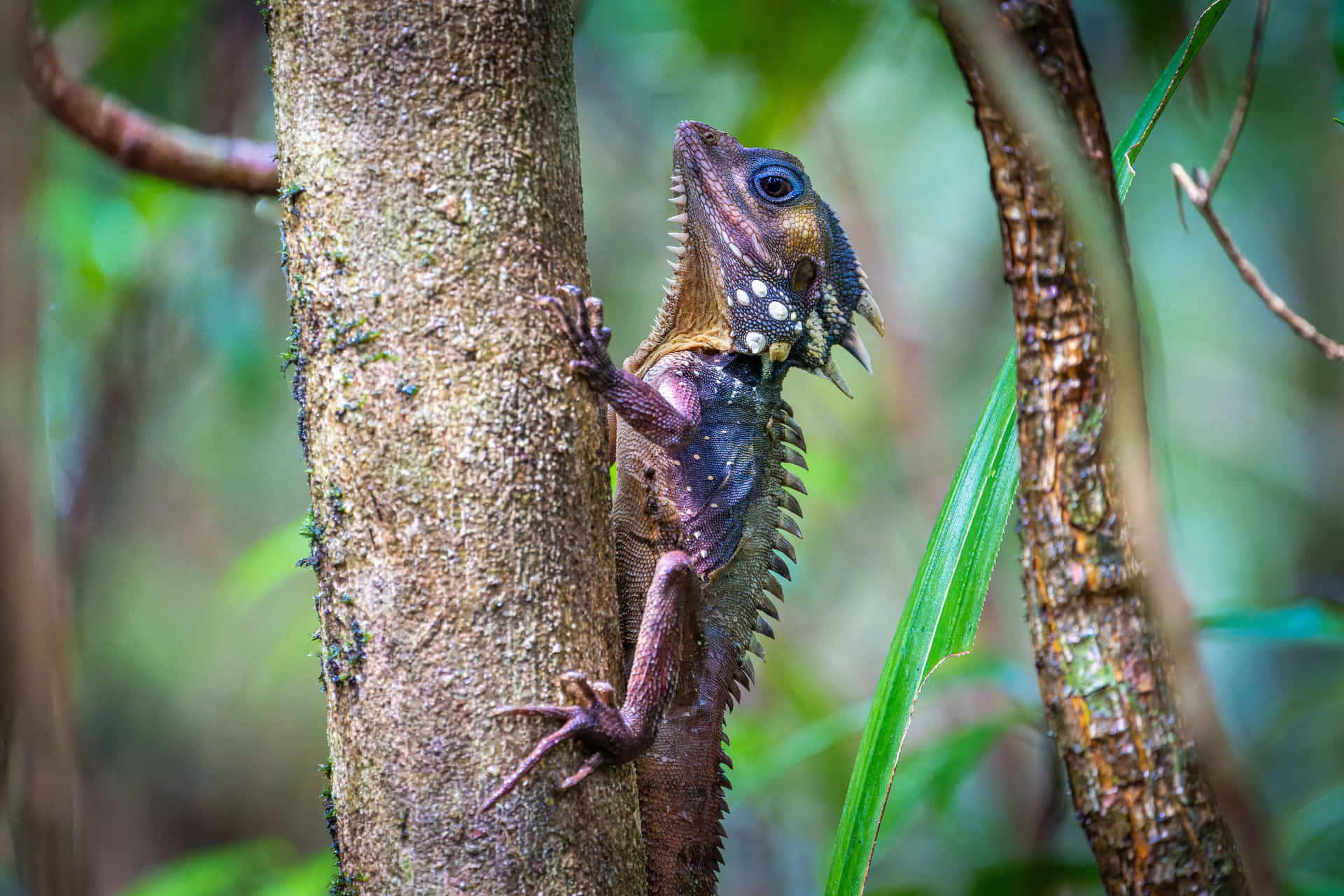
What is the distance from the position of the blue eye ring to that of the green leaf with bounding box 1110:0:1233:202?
1.35 m

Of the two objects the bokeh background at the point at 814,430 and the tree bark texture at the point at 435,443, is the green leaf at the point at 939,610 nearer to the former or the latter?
the tree bark texture at the point at 435,443

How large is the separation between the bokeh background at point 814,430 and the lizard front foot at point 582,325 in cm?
161

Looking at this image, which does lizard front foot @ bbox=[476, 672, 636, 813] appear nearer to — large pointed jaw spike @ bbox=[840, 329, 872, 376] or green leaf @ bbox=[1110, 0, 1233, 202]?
green leaf @ bbox=[1110, 0, 1233, 202]

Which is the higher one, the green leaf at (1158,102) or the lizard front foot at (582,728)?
the green leaf at (1158,102)

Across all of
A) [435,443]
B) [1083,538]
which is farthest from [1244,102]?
[435,443]

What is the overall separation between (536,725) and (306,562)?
63 centimetres

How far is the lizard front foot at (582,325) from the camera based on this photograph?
1.92m

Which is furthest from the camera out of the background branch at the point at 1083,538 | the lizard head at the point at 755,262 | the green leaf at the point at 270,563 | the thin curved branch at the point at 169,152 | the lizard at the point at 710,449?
the green leaf at the point at 270,563

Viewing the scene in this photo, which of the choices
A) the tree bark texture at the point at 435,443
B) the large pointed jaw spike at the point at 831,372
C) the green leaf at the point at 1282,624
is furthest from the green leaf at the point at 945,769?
the tree bark texture at the point at 435,443

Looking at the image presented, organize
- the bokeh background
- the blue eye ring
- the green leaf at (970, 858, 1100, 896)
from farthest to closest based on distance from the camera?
the bokeh background < the blue eye ring < the green leaf at (970, 858, 1100, 896)

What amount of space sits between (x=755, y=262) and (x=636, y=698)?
4.78 feet

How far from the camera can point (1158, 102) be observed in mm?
1754

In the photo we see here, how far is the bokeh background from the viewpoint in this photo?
140 inches

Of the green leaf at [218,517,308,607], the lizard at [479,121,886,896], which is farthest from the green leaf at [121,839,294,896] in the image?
the lizard at [479,121,886,896]
